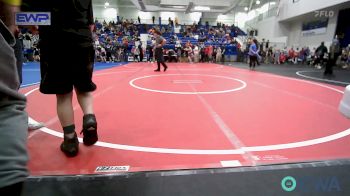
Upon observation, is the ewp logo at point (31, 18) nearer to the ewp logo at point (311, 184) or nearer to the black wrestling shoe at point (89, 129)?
the black wrestling shoe at point (89, 129)

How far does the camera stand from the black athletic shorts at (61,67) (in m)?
1.98

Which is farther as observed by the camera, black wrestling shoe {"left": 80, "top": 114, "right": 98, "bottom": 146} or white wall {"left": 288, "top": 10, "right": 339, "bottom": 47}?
white wall {"left": 288, "top": 10, "right": 339, "bottom": 47}

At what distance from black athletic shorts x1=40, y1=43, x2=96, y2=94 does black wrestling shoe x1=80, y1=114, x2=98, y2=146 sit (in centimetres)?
27

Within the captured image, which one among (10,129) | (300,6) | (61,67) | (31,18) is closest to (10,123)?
(10,129)

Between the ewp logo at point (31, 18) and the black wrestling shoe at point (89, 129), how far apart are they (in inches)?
35.0

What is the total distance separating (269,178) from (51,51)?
6.06 feet

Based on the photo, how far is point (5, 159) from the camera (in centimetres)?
68

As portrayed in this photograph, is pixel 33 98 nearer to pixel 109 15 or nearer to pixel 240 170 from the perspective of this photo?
pixel 240 170

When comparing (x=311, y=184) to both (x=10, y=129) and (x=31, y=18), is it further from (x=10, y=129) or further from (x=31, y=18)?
(x=31, y=18)

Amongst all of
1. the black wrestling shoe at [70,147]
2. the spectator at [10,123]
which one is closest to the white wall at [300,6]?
the black wrestling shoe at [70,147]

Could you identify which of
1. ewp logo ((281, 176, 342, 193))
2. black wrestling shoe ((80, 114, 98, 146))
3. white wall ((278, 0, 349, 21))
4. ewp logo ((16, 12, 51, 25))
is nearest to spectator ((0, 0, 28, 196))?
ewp logo ((16, 12, 51, 25))

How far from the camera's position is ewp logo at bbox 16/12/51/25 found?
1.16 m

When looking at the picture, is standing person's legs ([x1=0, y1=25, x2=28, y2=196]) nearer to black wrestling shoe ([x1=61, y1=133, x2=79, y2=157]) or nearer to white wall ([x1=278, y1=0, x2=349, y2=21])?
black wrestling shoe ([x1=61, y1=133, x2=79, y2=157])

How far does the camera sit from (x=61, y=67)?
2.00 meters
